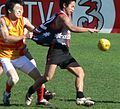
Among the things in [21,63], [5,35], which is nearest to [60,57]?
[21,63]

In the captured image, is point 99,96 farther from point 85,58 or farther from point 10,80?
point 85,58

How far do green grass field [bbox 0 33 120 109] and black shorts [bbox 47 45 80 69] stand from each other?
2.06 ft

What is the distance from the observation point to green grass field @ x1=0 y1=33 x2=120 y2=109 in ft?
31.0

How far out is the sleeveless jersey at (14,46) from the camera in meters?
9.06

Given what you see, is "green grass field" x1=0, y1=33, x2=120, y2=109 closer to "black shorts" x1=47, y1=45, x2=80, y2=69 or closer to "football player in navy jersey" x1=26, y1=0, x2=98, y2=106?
"football player in navy jersey" x1=26, y1=0, x2=98, y2=106

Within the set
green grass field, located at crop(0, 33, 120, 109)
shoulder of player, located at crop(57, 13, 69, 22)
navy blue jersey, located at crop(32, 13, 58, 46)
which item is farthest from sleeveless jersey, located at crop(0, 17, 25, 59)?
green grass field, located at crop(0, 33, 120, 109)

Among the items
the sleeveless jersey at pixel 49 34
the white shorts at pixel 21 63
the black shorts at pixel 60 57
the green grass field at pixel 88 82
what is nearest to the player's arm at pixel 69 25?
the sleeveless jersey at pixel 49 34

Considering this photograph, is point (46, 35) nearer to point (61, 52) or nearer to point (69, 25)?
point (61, 52)

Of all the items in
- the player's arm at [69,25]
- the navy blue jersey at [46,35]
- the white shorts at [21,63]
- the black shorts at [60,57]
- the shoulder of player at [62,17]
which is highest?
the shoulder of player at [62,17]

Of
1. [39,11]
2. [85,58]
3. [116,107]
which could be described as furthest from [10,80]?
[39,11]

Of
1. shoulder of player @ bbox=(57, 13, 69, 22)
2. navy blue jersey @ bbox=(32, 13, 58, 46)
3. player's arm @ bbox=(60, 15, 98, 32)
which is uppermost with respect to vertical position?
shoulder of player @ bbox=(57, 13, 69, 22)

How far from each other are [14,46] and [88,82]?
3014 millimetres

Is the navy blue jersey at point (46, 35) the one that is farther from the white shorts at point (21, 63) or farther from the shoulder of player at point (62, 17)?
the white shorts at point (21, 63)

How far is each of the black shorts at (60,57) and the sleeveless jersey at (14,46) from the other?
1.44 feet
